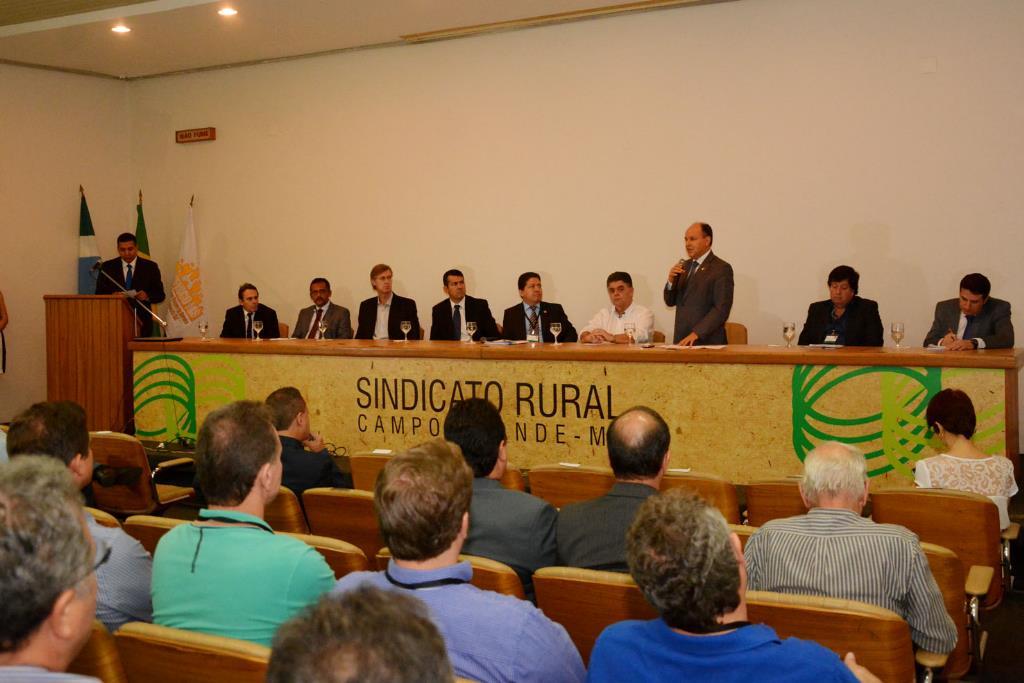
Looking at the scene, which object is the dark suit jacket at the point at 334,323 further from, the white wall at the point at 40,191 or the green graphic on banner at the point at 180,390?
the white wall at the point at 40,191

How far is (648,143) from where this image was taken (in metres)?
8.20

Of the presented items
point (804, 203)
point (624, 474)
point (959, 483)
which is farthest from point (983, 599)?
point (804, 203)

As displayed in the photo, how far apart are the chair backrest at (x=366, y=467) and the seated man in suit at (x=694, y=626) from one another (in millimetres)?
2545

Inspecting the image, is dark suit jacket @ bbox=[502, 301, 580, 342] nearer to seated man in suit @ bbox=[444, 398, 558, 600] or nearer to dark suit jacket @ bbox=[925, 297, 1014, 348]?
dark suit jacket @ bbox=[925, 297, 1014, 348]

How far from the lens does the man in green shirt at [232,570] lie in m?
2.08

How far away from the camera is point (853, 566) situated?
7.72ft

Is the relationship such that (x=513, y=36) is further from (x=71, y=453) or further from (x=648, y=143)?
(x=71, y=453)

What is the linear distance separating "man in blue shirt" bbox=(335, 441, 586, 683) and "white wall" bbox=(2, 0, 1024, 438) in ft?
19.9

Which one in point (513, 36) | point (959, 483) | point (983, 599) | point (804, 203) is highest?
point (513, 36)

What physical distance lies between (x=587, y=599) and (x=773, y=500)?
4.86 feet

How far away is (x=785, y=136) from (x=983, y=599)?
A: 16.6 feet

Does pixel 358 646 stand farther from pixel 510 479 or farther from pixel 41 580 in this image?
pixel 510 479

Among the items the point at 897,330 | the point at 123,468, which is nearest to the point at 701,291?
the point at 897,330

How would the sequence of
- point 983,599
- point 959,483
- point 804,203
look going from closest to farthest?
point 983,599 → point 959,483 → point 804,203
